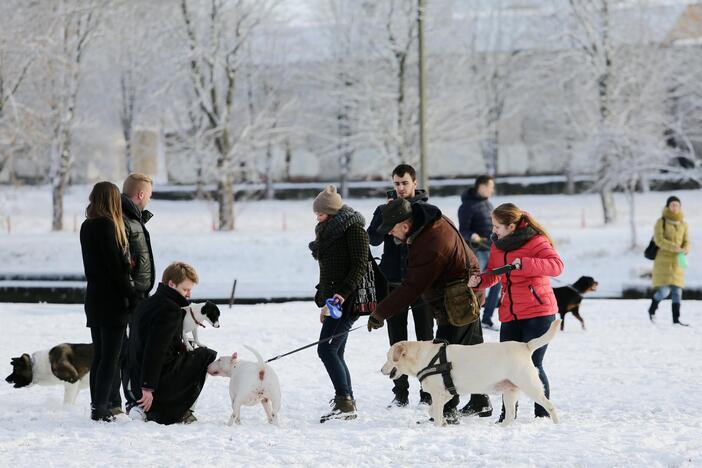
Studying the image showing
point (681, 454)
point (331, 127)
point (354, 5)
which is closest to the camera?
point (681, 454)

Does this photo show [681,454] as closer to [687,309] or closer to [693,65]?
[687,309]

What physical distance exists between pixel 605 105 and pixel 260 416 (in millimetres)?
27347

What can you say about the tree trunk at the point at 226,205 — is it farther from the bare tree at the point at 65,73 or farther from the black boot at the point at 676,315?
the black boot at the point at 676,315

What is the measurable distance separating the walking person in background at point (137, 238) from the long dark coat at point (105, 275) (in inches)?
4.9

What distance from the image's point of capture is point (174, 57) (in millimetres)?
30734

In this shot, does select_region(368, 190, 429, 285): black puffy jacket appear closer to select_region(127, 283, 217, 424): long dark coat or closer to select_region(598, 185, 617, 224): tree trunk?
select_region(127, 283, 217, 424): long dark coat

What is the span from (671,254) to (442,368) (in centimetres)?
731

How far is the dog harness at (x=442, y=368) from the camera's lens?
666 centimetres

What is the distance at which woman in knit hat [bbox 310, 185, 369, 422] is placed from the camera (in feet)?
23.6

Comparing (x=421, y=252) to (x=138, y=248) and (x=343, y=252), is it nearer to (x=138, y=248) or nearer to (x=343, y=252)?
(x=343, y=252)

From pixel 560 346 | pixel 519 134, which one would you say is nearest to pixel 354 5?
pixel 519 134

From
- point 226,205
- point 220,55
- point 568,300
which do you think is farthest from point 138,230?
point 226,205

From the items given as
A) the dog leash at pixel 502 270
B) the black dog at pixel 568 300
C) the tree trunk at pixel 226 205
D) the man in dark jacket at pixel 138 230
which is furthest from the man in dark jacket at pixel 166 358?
the tree trunk at pixel 226 205

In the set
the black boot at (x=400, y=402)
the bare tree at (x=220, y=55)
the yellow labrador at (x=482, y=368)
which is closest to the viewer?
the yellow labrador at (x=482, y=368)
